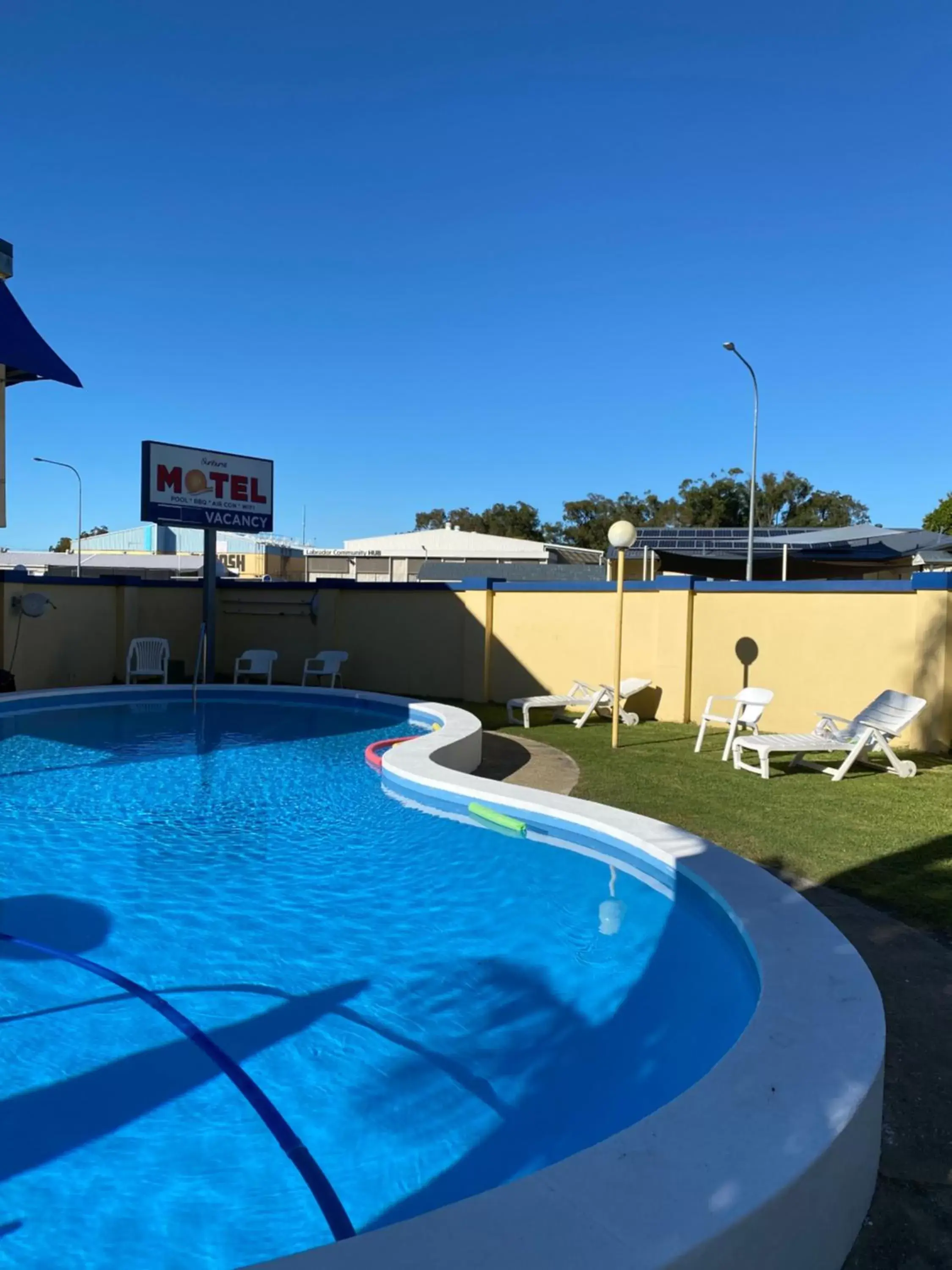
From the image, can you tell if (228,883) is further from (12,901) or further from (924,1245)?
(924,1245)

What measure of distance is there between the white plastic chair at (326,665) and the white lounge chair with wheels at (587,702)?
13.0ft

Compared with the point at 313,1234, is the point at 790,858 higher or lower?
higher

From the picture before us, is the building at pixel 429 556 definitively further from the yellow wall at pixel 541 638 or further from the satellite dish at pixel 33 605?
the satellite dish at pixel 33 605

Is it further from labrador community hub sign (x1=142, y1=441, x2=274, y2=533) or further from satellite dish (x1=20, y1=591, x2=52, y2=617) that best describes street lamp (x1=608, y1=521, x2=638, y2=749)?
satellite dish (x1=20, y1=591, x2=52, y2=617)

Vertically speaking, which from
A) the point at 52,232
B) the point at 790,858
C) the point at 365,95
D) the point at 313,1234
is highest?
the point at 365,95

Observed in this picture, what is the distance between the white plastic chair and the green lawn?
6241mm

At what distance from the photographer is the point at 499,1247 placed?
1.76m

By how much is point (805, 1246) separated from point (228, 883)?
15.0 ft

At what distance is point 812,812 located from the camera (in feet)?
23.3

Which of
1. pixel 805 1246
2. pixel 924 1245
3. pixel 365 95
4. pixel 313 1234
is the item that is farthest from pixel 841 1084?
pixel 365 95

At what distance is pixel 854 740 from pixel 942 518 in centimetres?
4049

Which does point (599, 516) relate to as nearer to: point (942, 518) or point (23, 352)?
point (942, 518)

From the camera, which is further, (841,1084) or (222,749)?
(222,749)

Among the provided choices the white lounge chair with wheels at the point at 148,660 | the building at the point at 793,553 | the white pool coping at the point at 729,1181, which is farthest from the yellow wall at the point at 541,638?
the white pool coping at the point at 729,1181
